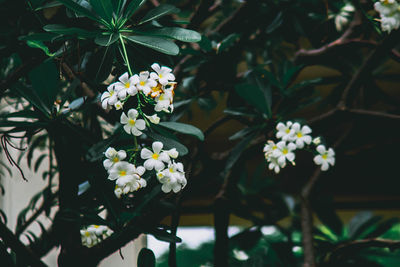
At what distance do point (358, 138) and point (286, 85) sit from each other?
53.1 inches

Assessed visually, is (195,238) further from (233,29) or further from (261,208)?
(233,29)

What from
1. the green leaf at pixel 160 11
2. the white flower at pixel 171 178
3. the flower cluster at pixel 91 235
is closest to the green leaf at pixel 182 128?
the white flower at pixel 171 178

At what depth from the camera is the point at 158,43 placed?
65 centimetres

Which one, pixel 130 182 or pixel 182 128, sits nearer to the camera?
pixel 130 182

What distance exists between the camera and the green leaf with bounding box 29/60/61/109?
0.78m

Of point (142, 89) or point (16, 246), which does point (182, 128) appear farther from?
point (16, 246)

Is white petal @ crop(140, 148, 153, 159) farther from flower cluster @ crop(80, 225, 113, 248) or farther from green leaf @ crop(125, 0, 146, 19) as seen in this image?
flower cluster @ crop(80, 225, 113, 248)

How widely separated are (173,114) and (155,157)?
0.57 metres

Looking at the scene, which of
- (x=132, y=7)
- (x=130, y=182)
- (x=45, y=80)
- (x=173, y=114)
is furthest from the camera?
(x=173, y=114)

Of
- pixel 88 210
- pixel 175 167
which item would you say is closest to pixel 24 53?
pixel 88 210

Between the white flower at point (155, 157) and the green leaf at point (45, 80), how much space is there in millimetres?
308

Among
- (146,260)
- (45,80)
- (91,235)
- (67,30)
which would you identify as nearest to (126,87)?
(67,30)

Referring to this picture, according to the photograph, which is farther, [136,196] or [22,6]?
[136,196]

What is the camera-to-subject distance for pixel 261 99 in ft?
3.25
